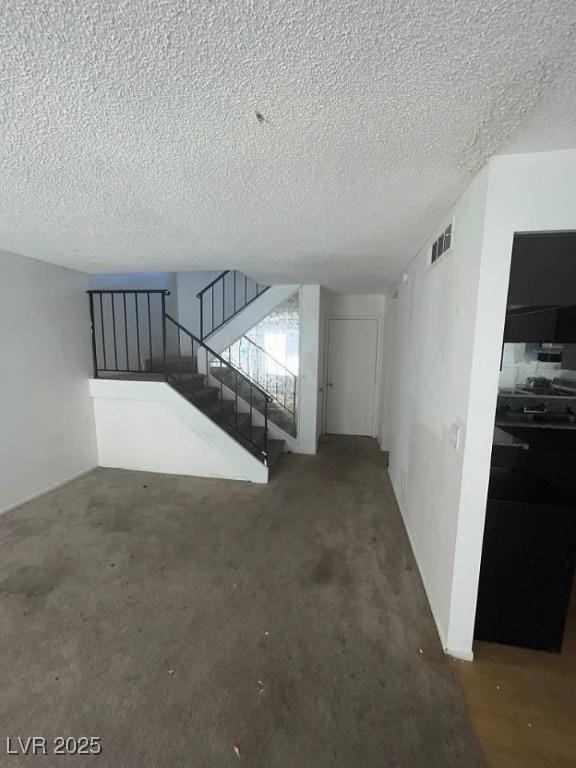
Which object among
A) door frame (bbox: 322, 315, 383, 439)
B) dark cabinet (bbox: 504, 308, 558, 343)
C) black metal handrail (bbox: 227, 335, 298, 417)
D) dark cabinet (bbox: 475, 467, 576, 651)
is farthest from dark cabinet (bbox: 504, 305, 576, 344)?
door frame (bbox: 322, 315, 383, 439)

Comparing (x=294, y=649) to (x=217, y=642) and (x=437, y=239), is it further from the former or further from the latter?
(x=437, y=239)

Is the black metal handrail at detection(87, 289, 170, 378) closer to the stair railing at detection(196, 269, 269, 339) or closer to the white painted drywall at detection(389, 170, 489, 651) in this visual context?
→ the stair railing at detection(196, 269, 269, 339)

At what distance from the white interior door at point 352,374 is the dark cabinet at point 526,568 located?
3.57m

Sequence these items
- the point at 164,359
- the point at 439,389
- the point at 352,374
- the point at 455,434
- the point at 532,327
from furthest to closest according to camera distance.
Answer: the point at 352,374, the point at 164,359, the point at 532,327, the point at 439,389, the point at 455,434

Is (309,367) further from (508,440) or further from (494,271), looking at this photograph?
(494,271)

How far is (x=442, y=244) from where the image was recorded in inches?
74.2

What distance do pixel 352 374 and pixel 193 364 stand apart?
2.57 metres

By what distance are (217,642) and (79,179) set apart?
2461 mm

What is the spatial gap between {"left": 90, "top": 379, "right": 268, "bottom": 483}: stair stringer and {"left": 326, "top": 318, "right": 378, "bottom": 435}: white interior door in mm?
2176

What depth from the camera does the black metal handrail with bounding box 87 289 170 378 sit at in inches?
153

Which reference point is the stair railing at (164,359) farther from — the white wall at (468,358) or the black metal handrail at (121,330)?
the white wall at (468,358)

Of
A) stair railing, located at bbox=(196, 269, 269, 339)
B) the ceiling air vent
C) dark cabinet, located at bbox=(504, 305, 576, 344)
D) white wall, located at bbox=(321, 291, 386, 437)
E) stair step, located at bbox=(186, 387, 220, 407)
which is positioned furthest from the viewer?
stair railing, located at bbox=(196, 269, 269, 339)

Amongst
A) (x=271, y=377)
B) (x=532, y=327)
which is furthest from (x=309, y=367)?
(x=532, y=327)

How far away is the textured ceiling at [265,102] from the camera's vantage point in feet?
2.46
